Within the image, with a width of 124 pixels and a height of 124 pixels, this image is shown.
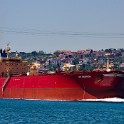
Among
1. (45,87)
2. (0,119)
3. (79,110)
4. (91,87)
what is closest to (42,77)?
(45,87)

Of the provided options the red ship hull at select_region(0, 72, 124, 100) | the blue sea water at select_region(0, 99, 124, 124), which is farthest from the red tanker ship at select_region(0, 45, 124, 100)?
the blue sea water at select_region(0, 99, 124, 124)

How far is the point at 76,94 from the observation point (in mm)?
63500

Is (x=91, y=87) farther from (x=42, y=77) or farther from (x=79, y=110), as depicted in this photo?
(x=79, y=110)

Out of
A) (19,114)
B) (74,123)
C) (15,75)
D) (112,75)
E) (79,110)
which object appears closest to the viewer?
(74,123)

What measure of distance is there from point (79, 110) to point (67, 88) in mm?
13205

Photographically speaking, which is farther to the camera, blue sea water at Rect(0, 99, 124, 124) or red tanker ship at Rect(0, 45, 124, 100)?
red tanker ship at Rect(0, 45, 124, 100)

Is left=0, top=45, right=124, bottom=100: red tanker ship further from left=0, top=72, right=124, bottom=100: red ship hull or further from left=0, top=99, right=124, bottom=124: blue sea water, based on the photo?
left=0, top=99, right=124, bottom=124: blue sea water

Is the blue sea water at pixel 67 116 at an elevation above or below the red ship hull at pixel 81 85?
below

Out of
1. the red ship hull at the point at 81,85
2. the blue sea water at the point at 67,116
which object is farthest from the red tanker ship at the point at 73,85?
the blue sea water at the point at 67,116

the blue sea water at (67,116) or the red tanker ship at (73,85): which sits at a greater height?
the red tanker ship at (73,85)

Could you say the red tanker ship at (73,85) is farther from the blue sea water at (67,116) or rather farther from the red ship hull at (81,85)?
the blue sea water at (67,116)

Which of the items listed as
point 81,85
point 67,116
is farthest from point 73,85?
point 67,116

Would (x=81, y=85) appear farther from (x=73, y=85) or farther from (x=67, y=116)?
(x=67, y=116)

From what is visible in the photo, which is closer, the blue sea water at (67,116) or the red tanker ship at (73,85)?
the blue sea water at (67,116)
